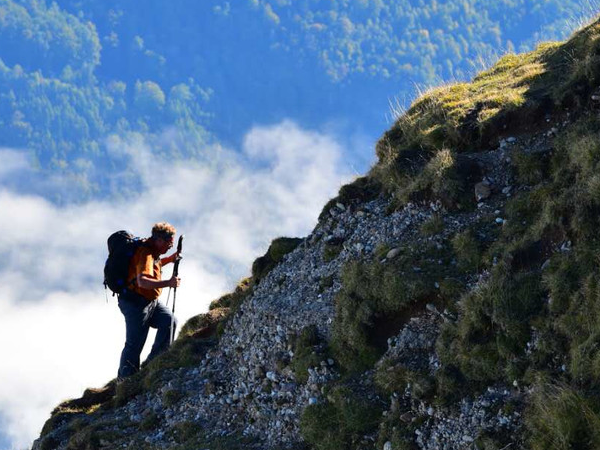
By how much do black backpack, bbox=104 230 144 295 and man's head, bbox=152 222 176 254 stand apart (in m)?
0.36

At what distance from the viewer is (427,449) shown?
11758mm

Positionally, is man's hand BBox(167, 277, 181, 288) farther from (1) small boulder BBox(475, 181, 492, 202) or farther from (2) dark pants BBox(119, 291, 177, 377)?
(1) small boulder BBox(475, 181, 492, 202)

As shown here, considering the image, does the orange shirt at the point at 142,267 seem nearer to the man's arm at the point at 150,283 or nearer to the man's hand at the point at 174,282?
the man's arm at the point at 150,283

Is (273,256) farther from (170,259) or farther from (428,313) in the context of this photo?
(428,313)

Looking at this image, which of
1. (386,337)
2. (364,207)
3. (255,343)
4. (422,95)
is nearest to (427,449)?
(386,337)

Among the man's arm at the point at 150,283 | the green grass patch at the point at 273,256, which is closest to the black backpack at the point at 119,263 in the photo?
the man's arm at the point at 150,283

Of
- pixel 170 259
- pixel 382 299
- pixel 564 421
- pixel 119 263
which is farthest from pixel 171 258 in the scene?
pixel 564 421

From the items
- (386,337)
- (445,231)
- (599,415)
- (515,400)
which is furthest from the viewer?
(445,231)

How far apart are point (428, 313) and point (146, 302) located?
800cm

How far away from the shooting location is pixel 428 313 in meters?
14.1

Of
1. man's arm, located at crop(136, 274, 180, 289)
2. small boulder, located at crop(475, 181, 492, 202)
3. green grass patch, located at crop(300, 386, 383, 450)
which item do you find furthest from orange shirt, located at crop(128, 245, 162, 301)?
small boulder, located at crop(475, 181, 492, 202)

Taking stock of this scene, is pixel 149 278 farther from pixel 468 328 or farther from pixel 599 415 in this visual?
pixel 599 415

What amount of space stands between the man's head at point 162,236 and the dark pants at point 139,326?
4.27 ft

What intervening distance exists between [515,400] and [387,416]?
2.31 meters
